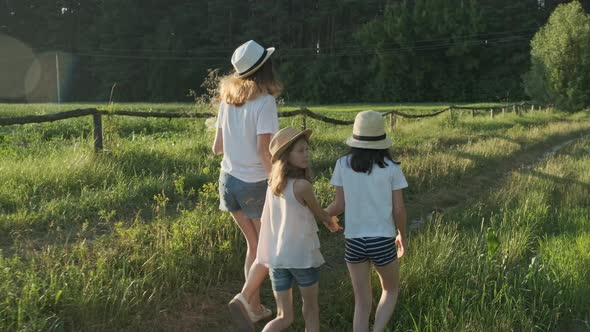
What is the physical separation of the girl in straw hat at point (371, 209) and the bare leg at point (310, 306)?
0.28 m

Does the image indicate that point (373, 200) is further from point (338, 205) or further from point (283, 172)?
point (283, 172)

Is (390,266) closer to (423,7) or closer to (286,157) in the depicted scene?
(286,157)

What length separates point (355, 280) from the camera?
3.20 meters

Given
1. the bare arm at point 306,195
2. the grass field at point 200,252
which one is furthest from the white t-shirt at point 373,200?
A: the grass field at point 200,252

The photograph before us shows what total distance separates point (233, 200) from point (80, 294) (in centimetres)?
110

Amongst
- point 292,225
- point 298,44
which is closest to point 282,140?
point 292,225

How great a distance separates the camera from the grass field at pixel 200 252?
11.1 feet

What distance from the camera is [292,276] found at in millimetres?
3121

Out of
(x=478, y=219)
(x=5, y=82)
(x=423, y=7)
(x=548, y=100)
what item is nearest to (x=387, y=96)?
(x=423, y=7)

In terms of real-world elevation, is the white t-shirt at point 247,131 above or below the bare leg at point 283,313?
above

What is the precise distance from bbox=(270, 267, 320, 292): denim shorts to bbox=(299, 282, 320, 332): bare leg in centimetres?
3

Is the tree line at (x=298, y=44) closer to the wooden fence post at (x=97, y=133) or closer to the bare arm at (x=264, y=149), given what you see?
the wooden fence post at (x=97, y=133)

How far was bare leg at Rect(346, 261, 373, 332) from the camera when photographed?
3195 millimetres

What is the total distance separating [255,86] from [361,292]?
1.39 metres
